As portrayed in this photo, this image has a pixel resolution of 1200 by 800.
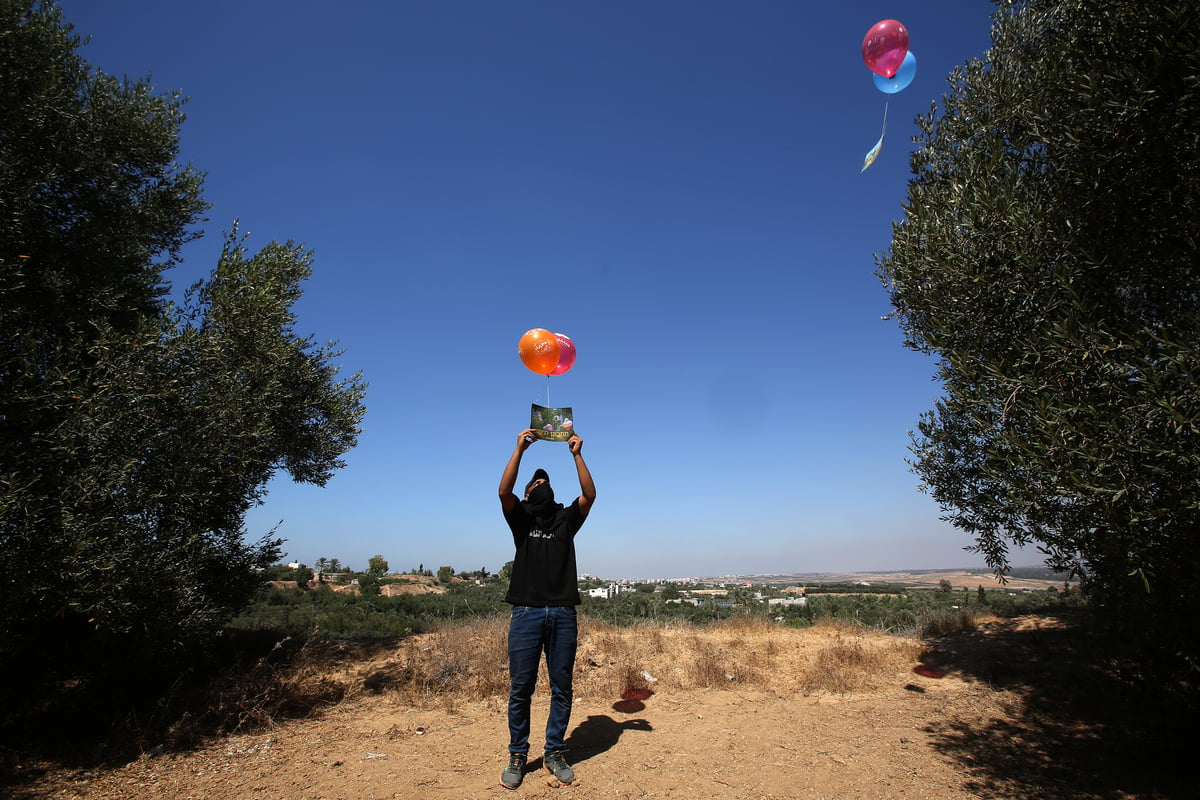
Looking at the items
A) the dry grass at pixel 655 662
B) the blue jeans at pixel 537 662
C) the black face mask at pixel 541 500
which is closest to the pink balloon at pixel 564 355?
the black face mask at pixel 541 500

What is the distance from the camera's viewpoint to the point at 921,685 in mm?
9297

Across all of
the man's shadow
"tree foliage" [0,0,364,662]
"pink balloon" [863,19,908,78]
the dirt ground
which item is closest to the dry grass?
the dirt ground

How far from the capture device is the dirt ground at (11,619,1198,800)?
5465mm

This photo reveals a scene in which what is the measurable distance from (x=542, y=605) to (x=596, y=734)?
2730 millimetres

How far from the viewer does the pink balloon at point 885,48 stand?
25.3 feet

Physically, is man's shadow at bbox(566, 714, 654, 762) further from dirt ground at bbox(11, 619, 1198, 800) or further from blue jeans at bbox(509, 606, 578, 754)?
blue jeans at bbox(509, 606, 578, 754)

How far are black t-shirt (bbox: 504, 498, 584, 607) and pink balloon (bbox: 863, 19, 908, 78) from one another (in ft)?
24.2

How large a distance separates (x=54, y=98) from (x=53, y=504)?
19.2ft

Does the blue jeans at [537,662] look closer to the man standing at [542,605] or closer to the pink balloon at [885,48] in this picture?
the man standing at [542,605]

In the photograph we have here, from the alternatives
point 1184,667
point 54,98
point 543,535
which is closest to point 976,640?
point 1184,667

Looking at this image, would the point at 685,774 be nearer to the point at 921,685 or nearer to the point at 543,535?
the point at 543,535

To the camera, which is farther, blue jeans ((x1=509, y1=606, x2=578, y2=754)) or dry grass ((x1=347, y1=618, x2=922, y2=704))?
dry grass ((x1=347, y1=618, x2=922, y2=704))

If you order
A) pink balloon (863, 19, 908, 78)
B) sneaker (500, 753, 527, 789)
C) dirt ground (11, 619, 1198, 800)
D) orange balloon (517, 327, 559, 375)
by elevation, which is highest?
pink balloon (863, 19, 908, 78)

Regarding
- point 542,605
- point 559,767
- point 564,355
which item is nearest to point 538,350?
point 564,355
